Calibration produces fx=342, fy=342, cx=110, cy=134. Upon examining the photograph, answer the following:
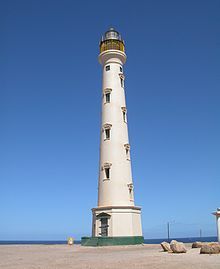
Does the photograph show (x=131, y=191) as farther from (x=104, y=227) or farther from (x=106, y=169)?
(x=104, y=227)

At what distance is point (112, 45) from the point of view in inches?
1458

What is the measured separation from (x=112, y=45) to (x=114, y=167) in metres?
13.6

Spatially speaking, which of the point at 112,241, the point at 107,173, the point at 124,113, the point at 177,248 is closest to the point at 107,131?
the point at 124,113

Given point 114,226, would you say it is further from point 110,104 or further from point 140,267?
point 140,267

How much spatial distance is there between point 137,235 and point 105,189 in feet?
17.0

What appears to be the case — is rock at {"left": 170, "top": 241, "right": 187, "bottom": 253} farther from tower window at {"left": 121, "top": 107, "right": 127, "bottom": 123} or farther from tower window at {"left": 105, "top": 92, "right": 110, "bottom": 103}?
tower window at {"left": 105, "top": 92, "right": 110, "bottom": 103}

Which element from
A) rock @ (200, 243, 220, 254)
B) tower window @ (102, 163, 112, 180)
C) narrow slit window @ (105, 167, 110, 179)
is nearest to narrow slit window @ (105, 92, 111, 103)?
tower window @ (102, 163, 112, 180)

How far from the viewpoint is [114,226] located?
99.7 feet

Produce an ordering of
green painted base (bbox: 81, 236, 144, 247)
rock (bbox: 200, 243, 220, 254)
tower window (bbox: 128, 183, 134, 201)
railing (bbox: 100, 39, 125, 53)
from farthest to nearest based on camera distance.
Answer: railing (bbox: 100, 39, 125, 53)
tower window (bbox: 128, 183, 134, 201)
green painted base (bbox: 81, 236, 144, 247)
rock (bbox: 200, 243, 220, 254)

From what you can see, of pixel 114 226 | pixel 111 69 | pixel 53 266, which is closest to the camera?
pixel 53 266

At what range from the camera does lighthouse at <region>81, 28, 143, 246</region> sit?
30656 mm

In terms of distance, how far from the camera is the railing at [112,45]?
37.0 meters

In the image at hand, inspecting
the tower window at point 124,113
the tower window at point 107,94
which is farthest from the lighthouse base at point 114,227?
the tower window at point 107,94

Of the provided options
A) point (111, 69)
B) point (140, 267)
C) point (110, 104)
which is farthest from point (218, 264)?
point (111, 69)
